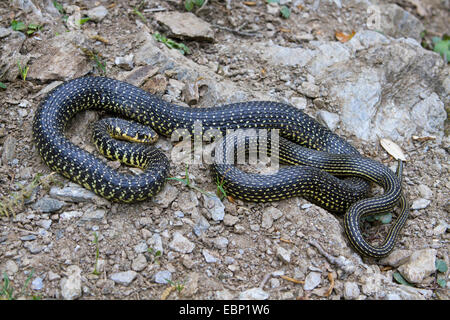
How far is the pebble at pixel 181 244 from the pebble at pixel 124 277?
2.43ft

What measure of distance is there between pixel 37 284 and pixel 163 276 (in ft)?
5.86

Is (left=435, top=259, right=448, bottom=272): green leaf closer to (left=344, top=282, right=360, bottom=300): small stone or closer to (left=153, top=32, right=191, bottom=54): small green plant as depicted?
(left=344, top=282, right=360, bottom=300): small stone

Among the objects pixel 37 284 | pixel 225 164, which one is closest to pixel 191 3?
pixel 225 164

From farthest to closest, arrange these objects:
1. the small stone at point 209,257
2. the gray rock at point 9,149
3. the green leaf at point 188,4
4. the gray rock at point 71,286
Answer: the green leaf at point 188,4
the gray rock at point 9,149
the small stone at point 209,257
the gray rock at point 71,286

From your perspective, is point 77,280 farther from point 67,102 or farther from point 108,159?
point 67,102

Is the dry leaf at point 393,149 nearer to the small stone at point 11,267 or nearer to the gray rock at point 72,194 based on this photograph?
the gray rock at point 72,194

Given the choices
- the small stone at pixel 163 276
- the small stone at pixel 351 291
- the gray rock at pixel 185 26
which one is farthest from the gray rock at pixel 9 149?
the small stone at pixel 351 291

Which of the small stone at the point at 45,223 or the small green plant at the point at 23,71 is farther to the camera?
the small green plant at the point at 23,71

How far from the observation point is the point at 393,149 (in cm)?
901

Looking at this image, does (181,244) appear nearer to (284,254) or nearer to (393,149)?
(284,254)

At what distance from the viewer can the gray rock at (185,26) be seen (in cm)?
961

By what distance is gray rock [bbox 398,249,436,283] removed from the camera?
21.5 ft

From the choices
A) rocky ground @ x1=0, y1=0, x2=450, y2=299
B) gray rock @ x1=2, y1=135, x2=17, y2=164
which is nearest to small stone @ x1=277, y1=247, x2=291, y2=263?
rocky ground @ x1=0, y1=0, x2=450, y2=299

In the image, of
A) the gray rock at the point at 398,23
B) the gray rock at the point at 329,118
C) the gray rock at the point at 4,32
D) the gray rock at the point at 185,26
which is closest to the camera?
the gray rock at the point at 4,32
